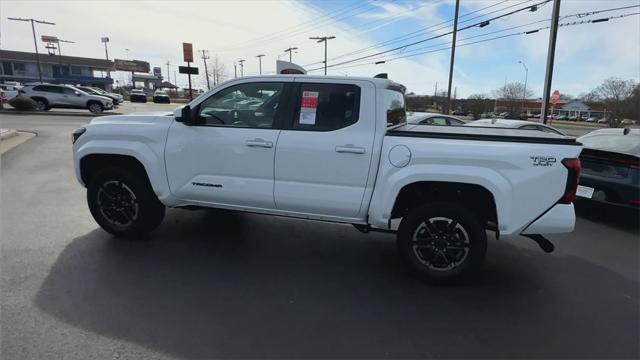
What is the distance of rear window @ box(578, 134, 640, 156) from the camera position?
231 inches

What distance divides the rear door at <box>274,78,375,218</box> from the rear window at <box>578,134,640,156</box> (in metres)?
4.48

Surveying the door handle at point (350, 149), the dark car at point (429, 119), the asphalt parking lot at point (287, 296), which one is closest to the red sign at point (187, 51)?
the dark car at point (429, 119)

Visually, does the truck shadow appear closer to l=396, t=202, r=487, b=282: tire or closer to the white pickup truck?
l=396, t=202, r=487, b=282: tire

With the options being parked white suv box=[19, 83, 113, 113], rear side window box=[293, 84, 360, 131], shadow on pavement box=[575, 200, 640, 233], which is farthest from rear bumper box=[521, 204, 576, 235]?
parked white suv box=[19, 83, 113, 113]

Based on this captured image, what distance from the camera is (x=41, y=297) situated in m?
3.32

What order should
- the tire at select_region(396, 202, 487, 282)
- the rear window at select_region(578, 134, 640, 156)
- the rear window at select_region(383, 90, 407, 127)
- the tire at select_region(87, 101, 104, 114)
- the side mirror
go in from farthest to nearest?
1. the tire at select_region(87, 101, 104, 114)
2. the rear window at select_region(578, 134, 640, 156)
3. the side mirror
4. the rear window at select_region(383, 90, 407, 127)
5. the tire at select_region(396, 202, 487, 282)

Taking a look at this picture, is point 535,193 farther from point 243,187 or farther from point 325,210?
point 243,187

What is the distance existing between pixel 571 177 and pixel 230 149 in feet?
10.3

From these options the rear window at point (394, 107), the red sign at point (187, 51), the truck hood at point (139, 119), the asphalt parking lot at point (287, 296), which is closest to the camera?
the asphalt parking lot at point (287, 296)

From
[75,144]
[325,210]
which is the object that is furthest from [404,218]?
[75,144]

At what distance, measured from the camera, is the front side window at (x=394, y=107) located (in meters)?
4.02

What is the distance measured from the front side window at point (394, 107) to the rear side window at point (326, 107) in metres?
0.34

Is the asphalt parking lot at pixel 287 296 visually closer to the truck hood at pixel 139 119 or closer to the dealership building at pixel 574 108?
the truck hood at pixel 139 119

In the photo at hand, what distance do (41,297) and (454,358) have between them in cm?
329
